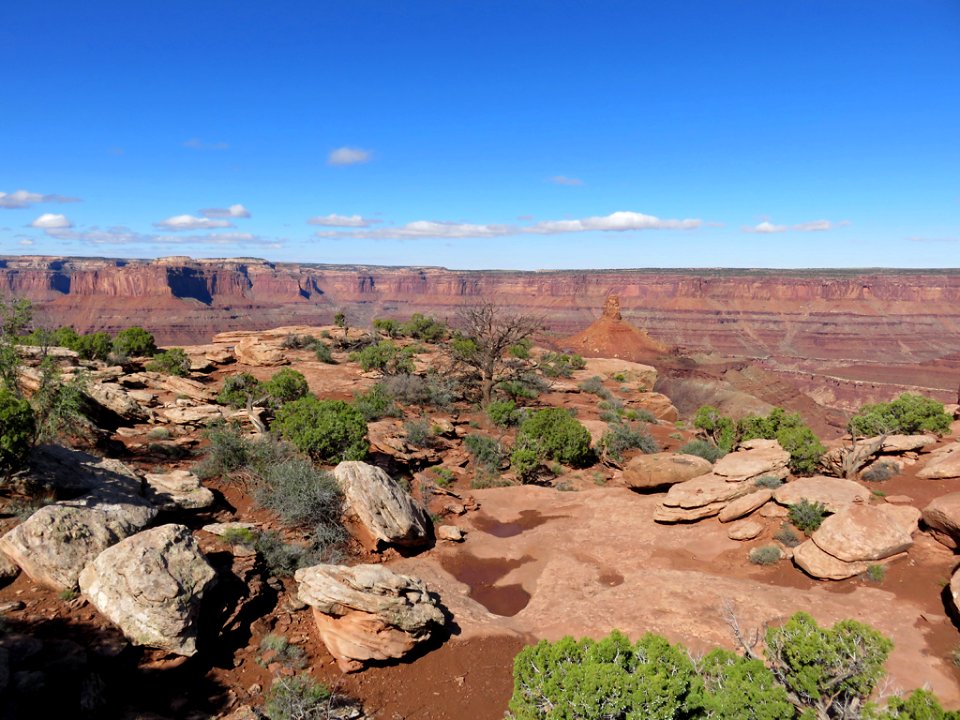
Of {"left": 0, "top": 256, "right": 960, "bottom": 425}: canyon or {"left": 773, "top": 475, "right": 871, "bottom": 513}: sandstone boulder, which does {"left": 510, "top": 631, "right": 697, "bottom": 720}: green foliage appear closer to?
{"left": 773, "top": 475, "right": 871, "bottom": 513}: sandstone boulder

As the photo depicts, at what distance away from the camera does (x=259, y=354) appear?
32.5 m

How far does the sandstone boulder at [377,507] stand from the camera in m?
12.3

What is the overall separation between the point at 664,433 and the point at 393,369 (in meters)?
16.2

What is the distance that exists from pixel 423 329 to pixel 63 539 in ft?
130

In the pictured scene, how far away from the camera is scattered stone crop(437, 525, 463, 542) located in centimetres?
1399

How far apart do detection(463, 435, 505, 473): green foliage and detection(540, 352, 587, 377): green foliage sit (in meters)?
17.8

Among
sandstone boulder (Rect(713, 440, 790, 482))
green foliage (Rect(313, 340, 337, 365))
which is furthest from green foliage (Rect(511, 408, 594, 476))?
green foliage (Rect(313, 340, 337, 365))

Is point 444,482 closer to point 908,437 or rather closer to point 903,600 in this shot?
point 903,600

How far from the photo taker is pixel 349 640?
8.32 meters

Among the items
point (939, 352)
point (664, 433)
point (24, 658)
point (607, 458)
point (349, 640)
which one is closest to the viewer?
point (24, 658)

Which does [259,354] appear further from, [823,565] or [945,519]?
[945,519]

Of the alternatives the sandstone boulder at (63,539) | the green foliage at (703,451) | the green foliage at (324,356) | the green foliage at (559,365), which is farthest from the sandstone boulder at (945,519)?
the green foliage at (324,356)

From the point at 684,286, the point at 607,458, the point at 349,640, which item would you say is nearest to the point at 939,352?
the point at 684,286

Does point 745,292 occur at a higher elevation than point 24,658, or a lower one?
higher
